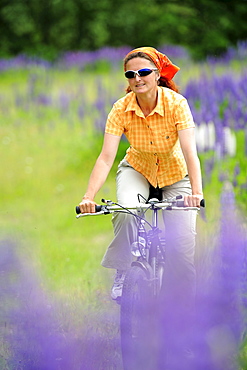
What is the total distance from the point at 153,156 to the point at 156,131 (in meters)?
0.20

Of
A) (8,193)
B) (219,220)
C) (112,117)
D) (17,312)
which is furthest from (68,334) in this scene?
(8,193)

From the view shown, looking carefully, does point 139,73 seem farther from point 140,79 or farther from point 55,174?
point 55,174

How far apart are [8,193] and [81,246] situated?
2340mm

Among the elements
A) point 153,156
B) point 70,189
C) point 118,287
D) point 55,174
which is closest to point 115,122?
point 153,156

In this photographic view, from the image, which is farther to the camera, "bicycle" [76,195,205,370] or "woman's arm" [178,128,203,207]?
"woman's arm" [178,128,203,207]

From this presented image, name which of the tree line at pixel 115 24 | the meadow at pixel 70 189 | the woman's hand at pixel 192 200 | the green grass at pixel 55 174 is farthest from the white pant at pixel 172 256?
the tree line at pixel 115 24

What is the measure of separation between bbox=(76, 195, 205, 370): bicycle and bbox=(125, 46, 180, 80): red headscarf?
0.81 meters

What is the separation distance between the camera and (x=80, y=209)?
3.64 meters

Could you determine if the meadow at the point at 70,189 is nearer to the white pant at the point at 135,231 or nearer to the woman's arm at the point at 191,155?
the white pant at the point at 135,231

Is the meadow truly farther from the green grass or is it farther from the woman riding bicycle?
the woman riding bicycle

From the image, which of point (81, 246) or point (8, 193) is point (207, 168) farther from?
point (8, 193)

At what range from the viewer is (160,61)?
4.01 meters

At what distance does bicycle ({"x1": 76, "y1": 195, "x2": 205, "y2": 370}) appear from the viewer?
3.57 m

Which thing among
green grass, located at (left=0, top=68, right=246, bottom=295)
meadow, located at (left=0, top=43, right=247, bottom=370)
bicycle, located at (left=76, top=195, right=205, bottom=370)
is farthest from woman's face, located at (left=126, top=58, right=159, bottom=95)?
green grass, located at (left=0, top=68, right=246, bottom=295)
